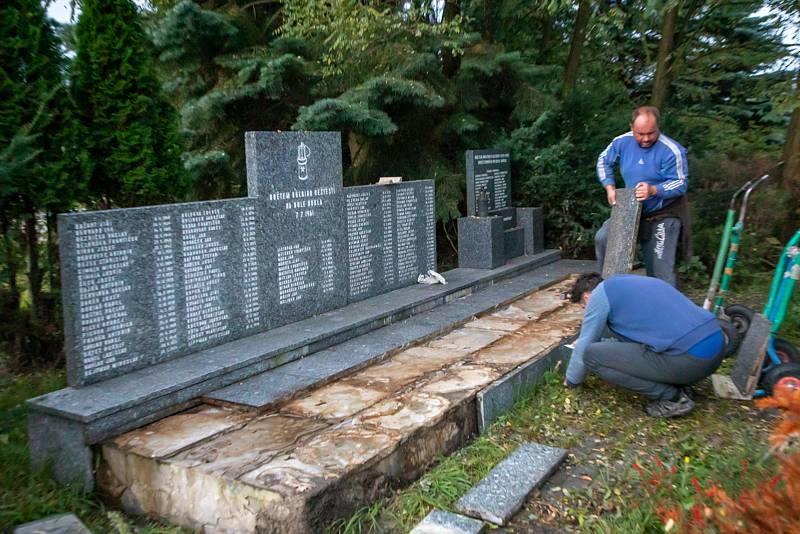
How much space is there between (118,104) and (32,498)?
12.4 feet

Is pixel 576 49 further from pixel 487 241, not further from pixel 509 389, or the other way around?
pixel 509 389

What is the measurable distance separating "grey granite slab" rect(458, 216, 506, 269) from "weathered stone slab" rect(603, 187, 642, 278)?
2643mm

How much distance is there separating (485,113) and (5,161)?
765 centimetres

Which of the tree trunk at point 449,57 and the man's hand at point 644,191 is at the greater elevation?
the tree trunk at point 449,57

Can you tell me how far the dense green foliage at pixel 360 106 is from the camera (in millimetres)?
5953

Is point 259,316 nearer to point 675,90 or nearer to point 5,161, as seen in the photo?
point 5,161

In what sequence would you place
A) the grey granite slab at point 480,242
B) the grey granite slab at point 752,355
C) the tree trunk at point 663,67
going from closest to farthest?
the grey granite slab at point 752,355 → the grey granite slab at point 480,242 → the tree trunk at point 663,67

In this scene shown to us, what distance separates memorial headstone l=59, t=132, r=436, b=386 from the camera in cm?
455

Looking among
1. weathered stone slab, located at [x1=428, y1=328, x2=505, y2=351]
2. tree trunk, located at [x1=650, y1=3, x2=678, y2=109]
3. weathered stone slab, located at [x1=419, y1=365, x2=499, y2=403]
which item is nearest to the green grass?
weathered stone slab, located at [x1=419, y1=365, x2=499, y2=403]

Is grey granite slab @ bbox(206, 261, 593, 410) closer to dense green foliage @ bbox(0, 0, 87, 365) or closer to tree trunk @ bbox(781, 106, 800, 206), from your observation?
dense green foliage @ bbox(0, 0, 87, 365)

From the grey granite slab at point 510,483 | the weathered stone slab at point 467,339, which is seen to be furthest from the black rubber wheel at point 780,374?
the weathered stone slab at point 467,339

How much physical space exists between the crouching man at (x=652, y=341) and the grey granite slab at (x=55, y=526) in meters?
3.18

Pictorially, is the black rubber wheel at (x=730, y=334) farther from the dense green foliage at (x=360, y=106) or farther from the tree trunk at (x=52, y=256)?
the tree trunk at (x=52, y=256)

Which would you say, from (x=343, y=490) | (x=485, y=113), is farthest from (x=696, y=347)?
(x=485, y=113)
